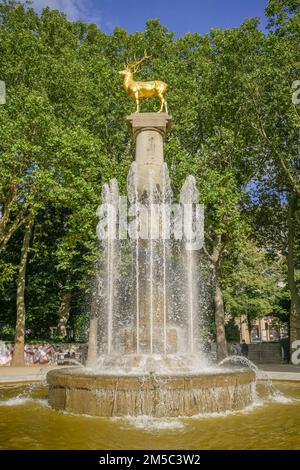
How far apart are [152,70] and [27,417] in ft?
72.8

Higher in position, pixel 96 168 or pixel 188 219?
pixel 96 168

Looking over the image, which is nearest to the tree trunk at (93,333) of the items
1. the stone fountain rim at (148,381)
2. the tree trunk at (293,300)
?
the tree trunk at (293,300)

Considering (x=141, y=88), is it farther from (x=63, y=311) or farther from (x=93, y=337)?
(x=63, y=311)

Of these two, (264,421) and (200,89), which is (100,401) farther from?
(200,89)

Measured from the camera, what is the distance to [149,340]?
11422mm

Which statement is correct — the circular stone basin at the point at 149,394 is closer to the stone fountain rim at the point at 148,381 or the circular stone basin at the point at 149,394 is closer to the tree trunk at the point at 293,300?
the stone fountain rim at the point at 148,381

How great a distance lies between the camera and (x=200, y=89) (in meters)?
24.6

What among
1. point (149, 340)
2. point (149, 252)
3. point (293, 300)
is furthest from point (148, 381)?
point (293, 300)

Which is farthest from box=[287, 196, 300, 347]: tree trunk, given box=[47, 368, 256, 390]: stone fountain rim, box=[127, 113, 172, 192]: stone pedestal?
box=[47, 368, 256, 390]: stone fountain rim

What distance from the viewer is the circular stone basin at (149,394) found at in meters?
8.24

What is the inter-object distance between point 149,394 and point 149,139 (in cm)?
830

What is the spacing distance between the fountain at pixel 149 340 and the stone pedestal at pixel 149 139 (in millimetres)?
30

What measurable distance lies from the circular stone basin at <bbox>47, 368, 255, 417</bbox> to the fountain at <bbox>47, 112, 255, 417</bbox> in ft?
0.06

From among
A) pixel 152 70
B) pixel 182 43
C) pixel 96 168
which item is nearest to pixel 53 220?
pixel 96 168
